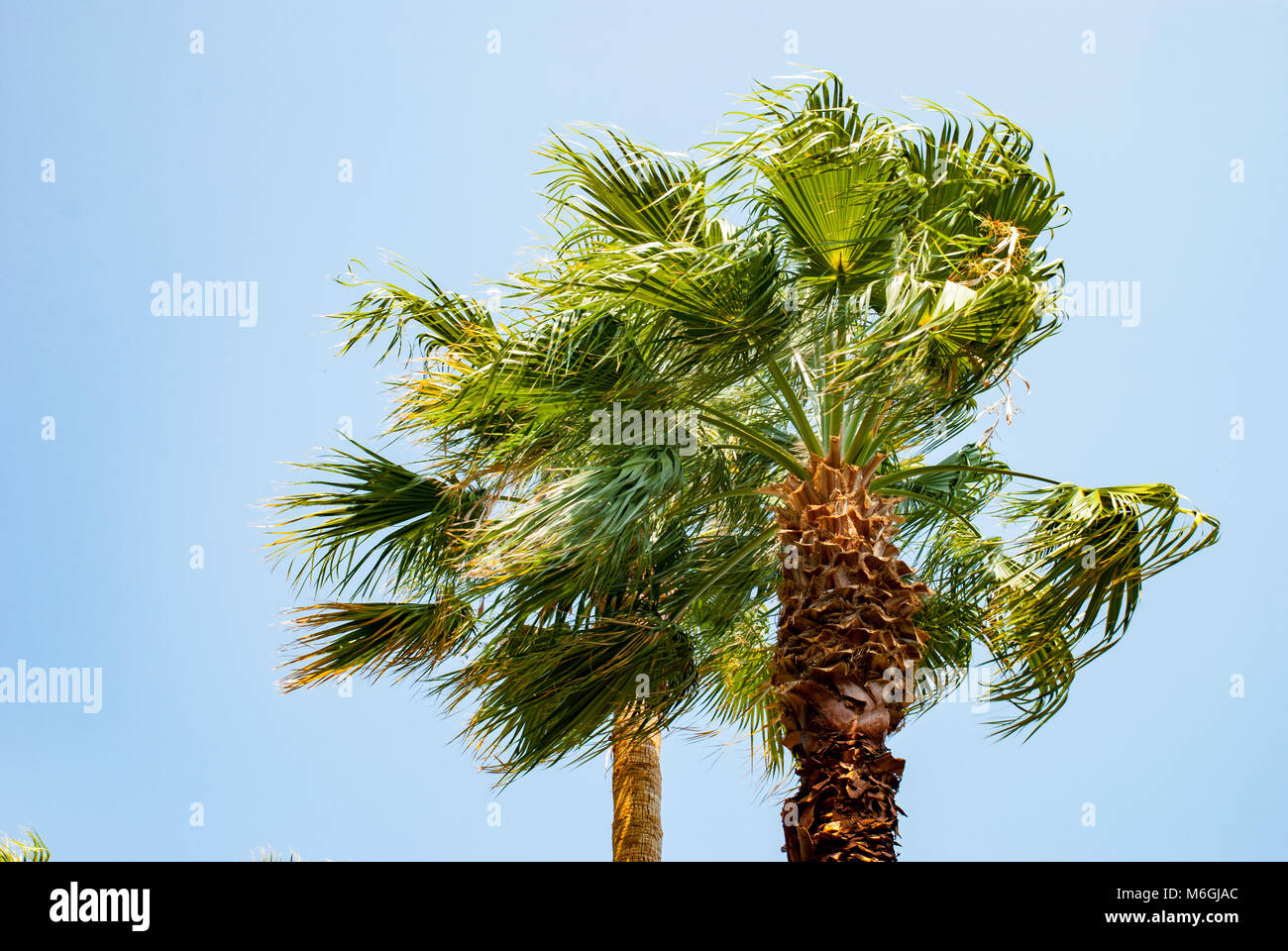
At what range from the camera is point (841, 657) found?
630 centimetres

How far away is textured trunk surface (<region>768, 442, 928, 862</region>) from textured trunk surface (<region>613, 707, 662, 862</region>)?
279 cm

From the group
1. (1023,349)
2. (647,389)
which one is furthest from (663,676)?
(1023,349)

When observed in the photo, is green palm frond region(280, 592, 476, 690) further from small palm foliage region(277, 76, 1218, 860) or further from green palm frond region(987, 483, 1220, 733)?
green palm frond region(987, 483, 1220, 733)

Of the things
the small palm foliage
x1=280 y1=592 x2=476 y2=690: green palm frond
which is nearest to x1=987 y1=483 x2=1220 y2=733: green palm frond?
the small palm foliage

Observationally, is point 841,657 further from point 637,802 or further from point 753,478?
point 637,802

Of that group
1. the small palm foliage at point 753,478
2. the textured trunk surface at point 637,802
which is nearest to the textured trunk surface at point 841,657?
the small palm foliage at point 753,478

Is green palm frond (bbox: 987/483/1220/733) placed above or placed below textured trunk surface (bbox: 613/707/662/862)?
above

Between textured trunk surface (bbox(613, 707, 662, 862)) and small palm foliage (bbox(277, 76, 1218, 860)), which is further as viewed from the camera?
textured trunk surface (bbox(613, 707, 662, 862))

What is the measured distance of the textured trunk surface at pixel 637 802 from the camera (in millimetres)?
9070

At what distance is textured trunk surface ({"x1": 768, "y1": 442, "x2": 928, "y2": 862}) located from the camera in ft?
20.0

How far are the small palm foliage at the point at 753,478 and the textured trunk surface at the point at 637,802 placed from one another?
183cm

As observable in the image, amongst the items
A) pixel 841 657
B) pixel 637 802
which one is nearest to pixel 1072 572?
pixel 841 657
